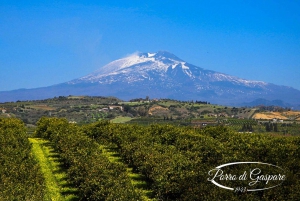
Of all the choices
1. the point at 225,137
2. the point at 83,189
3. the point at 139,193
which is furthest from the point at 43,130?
the point at 139,193

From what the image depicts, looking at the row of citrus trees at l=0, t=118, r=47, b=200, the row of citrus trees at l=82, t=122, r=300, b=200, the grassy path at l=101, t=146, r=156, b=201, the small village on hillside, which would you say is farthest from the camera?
the small village on hillside

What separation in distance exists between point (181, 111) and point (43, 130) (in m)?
130

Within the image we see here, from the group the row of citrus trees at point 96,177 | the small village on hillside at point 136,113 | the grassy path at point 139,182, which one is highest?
the row of citrus trees at point 96,177

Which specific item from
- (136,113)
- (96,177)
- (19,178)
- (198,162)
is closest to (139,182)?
(198,162)

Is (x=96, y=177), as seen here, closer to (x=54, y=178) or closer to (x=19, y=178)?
(x=19, y=178)

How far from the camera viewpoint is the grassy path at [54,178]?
2178 centimetres

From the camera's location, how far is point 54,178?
85.8ft

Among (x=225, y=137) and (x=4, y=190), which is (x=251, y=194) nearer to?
(x=4, y=190)

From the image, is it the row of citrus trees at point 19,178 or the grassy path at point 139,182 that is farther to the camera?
the grassy path at point 139,182

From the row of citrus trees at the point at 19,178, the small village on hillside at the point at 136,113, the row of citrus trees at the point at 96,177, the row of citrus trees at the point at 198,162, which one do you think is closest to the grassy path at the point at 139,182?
the row of citrus trees at the point at 198,162

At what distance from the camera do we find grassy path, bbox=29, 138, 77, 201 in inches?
858

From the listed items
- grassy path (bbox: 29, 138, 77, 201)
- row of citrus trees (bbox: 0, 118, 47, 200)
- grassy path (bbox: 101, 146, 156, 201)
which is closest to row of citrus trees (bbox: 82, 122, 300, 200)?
grassy path (bbox: 101, 146, 156, 201)

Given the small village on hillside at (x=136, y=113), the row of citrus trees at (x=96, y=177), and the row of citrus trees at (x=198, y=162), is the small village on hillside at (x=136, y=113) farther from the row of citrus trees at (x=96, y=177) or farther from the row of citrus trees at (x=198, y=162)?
the row of citrus trees at (x=96, y=177)

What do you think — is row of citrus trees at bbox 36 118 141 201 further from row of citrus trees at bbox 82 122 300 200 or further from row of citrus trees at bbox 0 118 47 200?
row of citrus trees at bbox 82 122 300 200
